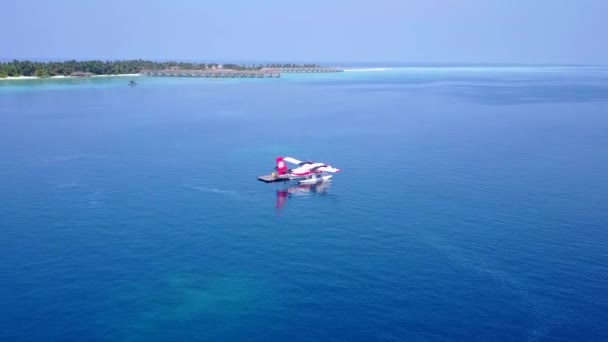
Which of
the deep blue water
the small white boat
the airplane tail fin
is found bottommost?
the deep blue water

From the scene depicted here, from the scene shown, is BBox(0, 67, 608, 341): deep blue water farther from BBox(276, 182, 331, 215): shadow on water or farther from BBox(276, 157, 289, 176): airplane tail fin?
BBox(276, 157, 289, 176): airplane tail fin

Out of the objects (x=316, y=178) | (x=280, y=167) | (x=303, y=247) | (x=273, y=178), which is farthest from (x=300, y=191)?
(x=303, y=247)

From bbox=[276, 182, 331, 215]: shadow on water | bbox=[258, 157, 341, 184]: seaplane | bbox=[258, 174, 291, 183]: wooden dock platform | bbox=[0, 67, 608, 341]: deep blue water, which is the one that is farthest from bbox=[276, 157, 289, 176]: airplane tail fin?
bbox=[276, 182, 331, 215]: shadow on water

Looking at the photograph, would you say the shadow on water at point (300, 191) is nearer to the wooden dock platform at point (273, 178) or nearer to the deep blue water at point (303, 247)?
the deep blue water at point (303, 247)

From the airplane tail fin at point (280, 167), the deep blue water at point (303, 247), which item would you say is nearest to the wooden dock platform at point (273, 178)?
the airplane tail fin at point (280, 167)

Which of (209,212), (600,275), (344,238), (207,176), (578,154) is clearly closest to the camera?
(600,275)

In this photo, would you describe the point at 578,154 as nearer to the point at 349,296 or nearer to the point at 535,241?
the point at 535,241

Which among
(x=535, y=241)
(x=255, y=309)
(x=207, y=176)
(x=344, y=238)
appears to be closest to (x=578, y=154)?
(x=535, y=241)
